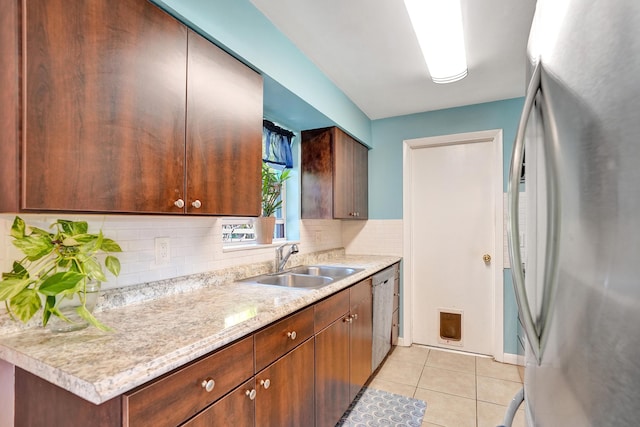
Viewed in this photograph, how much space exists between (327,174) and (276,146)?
1.58 feet

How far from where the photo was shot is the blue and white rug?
2037 mm

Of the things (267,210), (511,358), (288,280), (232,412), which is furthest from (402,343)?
(232,412)

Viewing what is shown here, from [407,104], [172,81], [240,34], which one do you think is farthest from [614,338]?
[407,104]

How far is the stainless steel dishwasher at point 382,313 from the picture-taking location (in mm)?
2555

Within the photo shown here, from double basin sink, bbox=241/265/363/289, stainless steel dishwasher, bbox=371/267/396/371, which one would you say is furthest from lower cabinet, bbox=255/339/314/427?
stainless steel dishwasher, bbox=371/267/396/371

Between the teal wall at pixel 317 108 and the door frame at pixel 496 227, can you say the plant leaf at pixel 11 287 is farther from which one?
the door frame at pixel 496 227

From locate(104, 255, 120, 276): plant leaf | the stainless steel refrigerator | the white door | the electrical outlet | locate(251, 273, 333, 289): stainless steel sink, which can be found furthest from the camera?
the white door

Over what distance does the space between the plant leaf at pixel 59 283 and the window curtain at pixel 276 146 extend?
1.71 m

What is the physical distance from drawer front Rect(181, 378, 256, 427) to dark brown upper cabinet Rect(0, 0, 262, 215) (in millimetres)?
689

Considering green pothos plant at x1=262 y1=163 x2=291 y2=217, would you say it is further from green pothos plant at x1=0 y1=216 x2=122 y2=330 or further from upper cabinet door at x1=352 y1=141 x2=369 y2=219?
green pothos plant at x1=0 y1=216 x2=122 y2=330

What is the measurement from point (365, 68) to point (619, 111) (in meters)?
2.18

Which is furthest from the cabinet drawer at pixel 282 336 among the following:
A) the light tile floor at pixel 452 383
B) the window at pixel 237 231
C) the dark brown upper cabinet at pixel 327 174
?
the dark brown upper cabinet at pixel 327 174

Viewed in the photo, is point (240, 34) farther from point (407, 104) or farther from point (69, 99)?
point (407, 104)

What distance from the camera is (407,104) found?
3059mm
